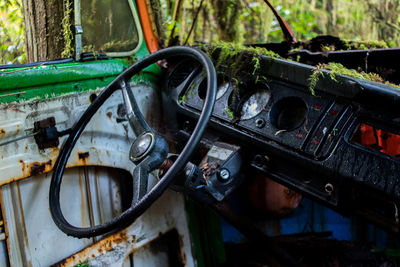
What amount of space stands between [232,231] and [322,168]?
45.6 inches

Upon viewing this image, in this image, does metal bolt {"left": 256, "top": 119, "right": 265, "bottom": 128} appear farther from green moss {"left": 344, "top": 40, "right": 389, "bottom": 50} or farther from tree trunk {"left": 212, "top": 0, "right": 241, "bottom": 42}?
tree trunk {"left": 212, "top": 0, "right": 241, "bottom": 42}

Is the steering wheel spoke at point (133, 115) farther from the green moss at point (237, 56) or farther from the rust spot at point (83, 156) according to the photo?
the green moss at point (237, 56)

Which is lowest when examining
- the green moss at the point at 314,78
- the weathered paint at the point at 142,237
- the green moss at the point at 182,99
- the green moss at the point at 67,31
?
the weathered paint at the point at 142,237

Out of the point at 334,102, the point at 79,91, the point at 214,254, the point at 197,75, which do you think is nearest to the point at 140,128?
the point at 79,91

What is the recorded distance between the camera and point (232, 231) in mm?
2463

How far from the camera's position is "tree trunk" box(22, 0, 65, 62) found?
6.33 ft

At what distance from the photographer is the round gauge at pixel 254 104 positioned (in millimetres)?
1698

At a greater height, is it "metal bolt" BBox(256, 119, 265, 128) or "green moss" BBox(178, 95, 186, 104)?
"green moss" BBox(178, 95, 186, 104)

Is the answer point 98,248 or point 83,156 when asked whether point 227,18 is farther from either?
point 98,248

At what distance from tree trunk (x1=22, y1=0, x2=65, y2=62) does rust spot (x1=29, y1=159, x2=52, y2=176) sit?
25.4 inches

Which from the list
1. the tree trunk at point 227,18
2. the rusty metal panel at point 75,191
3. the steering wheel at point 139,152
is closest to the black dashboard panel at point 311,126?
the steering wheel at point 139,152

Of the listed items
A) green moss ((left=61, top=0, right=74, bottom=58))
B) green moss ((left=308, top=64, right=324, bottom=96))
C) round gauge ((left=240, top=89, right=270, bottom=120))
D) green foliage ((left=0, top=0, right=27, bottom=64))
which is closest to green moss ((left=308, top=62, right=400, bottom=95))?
green moss ((left=308, top=64, right=324, bottom=96))

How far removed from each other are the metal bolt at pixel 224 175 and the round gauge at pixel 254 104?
0.25 m

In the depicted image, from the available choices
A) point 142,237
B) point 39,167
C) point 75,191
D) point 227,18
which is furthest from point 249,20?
point 39,167
